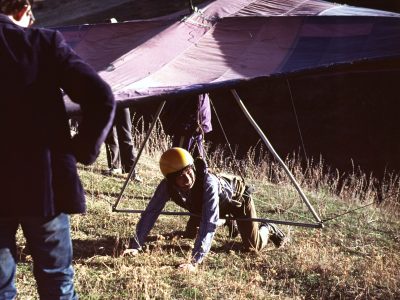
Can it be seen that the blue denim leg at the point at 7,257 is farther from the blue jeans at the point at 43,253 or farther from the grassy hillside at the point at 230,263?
the grassy hillside at the point at 230,263

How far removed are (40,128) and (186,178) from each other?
211 cm

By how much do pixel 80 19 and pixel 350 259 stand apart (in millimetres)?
23164

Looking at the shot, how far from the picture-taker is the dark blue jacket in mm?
2248

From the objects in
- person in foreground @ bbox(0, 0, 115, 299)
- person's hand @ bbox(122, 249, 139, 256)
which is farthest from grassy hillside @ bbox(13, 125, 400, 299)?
person in foreground @ bbox(0, 0, 115, 299)

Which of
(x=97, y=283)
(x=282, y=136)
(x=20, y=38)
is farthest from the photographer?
(x=282, y=136)

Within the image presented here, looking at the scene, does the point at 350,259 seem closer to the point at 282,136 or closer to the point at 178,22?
the point at 178,22

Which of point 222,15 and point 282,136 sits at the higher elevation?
point 222,15

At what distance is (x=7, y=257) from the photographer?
7.97ft

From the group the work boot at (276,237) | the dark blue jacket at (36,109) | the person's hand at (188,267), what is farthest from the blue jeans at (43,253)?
the work boot at (276,237)

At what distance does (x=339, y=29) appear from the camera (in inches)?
200

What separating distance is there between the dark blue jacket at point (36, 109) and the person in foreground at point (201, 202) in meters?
1.95

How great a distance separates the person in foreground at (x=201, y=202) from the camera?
14.1ft

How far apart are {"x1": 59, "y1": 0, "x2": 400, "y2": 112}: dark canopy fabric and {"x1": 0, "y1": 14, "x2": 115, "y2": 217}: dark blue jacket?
1400mm

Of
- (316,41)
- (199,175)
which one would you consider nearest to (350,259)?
(199,175)
